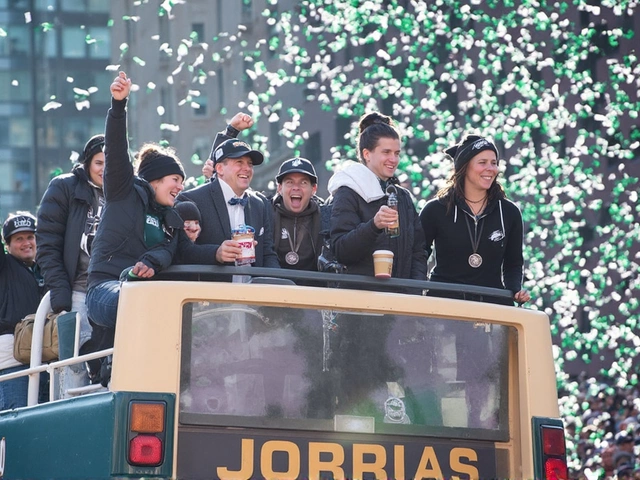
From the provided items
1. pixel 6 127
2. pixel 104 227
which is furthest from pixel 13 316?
pixel 6 127

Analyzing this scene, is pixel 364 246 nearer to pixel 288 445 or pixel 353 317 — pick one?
pixel 353 317

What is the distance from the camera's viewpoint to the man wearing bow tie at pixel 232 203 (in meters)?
8.52

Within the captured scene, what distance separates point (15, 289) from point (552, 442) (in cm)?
366

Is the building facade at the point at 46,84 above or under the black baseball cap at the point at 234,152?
above

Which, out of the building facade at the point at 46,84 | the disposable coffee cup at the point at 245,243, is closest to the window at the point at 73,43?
the building facade at the point at 46,84

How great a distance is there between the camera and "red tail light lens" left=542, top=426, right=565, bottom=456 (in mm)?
7715

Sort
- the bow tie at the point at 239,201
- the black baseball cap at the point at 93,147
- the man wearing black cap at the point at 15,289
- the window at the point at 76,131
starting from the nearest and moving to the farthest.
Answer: the man wearing black cap at the point at 15,289 → the bow tie at the point at 239,201 → the black baseball cap at the point at 93,147 → the window at the point at 76,131

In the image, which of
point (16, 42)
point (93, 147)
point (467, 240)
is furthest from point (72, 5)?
point (467, 240)

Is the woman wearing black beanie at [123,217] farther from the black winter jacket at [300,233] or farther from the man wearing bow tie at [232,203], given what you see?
the black winter jacket at [300,233]

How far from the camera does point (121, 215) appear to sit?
25.9 feet

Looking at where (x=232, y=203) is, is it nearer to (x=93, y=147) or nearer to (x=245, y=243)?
(x=245, y=243)

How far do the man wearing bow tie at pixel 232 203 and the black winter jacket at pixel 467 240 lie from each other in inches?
37.0

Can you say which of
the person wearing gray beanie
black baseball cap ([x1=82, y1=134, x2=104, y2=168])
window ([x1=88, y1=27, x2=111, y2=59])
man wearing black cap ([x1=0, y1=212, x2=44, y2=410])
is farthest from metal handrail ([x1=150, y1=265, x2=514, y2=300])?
window ([x1=88, y1=27, x2=111, y2=59])

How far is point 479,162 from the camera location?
864 cm
